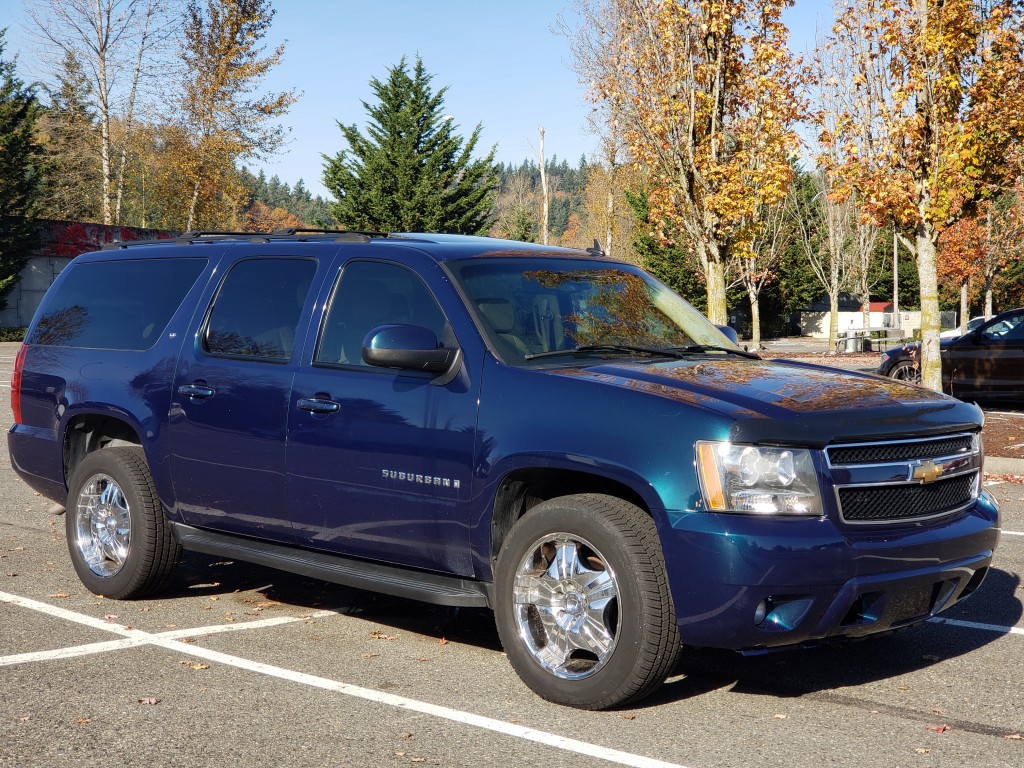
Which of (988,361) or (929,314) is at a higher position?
(929,314)

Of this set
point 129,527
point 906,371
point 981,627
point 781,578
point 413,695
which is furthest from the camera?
point 906,371

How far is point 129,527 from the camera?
255 inches

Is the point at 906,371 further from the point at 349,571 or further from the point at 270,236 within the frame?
the point at 349,571

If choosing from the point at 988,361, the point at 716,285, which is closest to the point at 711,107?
the point at 716,285

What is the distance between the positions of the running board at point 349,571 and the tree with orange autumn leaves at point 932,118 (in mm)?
11926

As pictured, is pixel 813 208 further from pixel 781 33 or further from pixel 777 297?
pixel 781 33

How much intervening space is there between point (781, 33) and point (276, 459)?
45.9 ft

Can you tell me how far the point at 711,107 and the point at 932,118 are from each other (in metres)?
3.51

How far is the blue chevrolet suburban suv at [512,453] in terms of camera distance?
14.1ft

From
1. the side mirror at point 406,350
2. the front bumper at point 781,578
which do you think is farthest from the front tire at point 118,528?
the front bumper at point 781,578

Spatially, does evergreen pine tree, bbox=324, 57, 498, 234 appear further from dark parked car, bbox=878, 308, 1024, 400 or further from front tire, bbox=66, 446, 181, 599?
front tire, bbox=66, 446, 181, 599

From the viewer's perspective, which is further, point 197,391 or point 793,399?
point 197,391

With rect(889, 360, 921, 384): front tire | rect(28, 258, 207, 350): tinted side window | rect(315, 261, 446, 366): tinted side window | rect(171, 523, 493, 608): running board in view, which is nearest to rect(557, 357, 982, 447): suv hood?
rect(315, 261, 446, 366): tinted side window

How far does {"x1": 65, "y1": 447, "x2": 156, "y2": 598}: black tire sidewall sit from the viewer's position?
6.34 m
